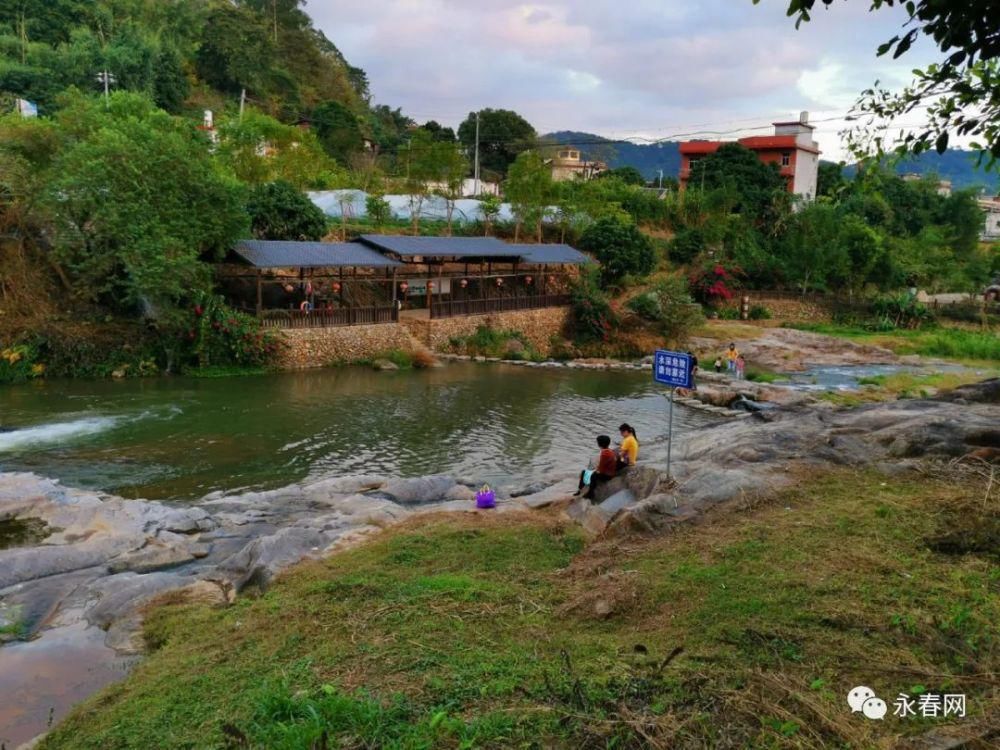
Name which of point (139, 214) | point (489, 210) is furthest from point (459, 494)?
point (489, 210)

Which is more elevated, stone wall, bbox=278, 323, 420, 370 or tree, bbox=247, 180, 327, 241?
tree, bbox=247, 180, 327, 241

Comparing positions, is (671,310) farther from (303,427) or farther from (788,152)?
(788,152)

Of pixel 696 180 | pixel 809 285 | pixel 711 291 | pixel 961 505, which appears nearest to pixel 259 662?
pixel 961 505

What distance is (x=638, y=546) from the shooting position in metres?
8.48

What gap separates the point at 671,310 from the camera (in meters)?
34.5

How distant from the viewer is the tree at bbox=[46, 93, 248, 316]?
2256 cm

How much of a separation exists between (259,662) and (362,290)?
27.2 metres

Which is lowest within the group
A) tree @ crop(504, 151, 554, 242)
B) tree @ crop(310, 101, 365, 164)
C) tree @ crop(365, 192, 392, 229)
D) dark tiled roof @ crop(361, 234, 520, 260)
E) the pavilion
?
the pavilion

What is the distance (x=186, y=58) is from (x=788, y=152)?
52.1 metres

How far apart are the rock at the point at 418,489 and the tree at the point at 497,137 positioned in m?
54.6

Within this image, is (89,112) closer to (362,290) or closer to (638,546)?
(362,290)

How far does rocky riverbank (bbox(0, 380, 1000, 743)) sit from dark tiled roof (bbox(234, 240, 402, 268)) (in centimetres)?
1311

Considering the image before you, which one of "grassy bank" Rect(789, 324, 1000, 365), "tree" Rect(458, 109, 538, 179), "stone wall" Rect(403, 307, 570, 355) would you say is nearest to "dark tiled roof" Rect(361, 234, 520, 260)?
"stone wall" Rect(403, 307, 570, 355)

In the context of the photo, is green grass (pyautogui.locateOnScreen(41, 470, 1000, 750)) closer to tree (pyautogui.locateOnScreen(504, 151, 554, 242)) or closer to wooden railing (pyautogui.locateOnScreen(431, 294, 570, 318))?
wooden railing (pyautogui.locateOnScreen(431, 294, 570, 318))
